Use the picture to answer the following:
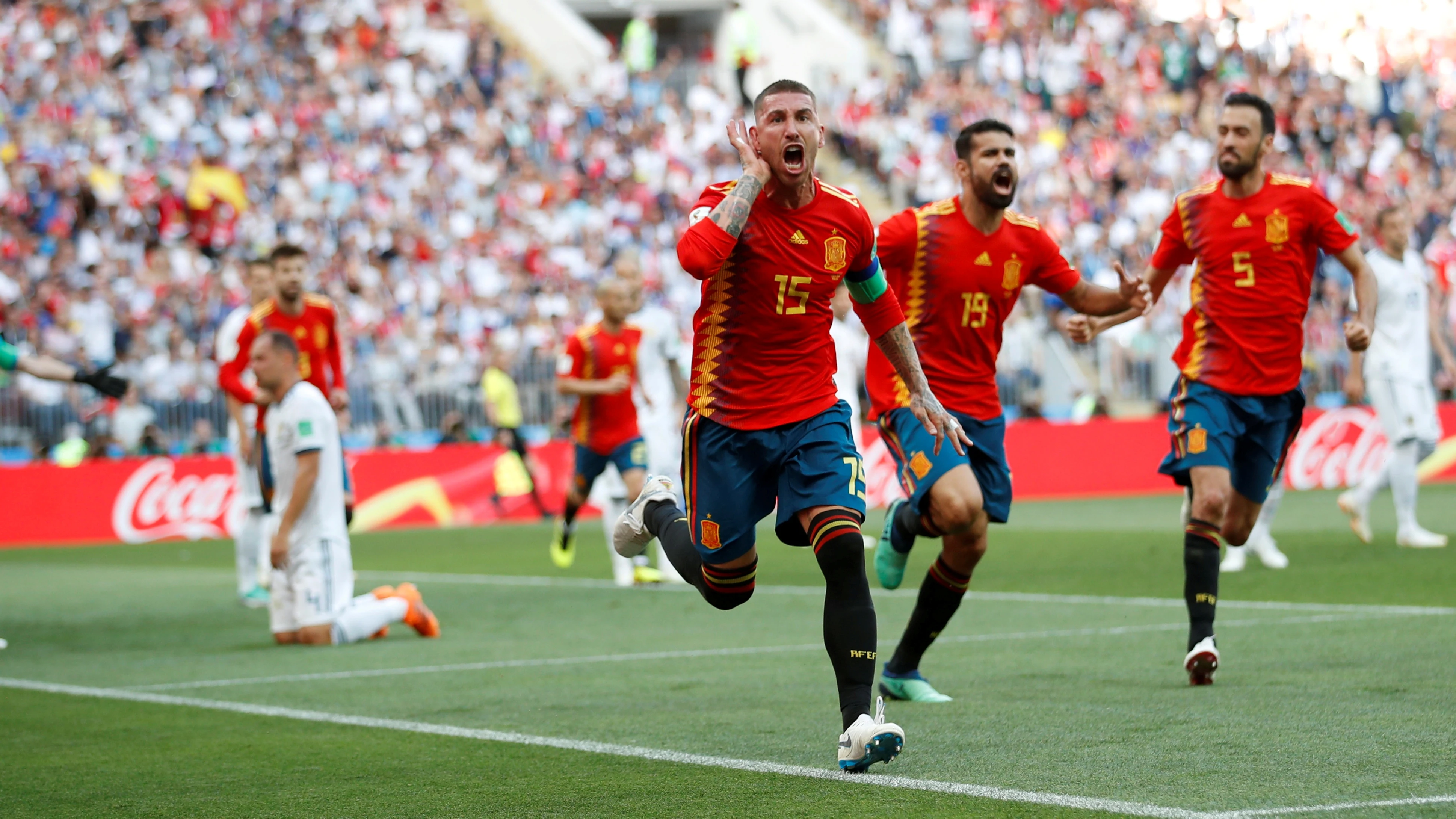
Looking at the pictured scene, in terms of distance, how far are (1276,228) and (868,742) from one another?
4.10 m

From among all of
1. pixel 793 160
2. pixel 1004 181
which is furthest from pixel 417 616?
pixel 793 160

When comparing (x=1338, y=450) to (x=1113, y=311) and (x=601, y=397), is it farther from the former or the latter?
(x=1113, y=311)

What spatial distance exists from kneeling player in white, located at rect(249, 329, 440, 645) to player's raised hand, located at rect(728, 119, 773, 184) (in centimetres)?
524

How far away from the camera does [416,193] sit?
28.3 m

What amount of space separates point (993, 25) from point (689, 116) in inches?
293

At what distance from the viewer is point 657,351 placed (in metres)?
14.8

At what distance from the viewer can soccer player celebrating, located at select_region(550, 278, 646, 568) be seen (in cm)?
1405

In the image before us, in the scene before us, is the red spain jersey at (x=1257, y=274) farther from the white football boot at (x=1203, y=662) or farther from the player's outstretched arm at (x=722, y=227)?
the player's outstretched arm at (x=722, y=227)

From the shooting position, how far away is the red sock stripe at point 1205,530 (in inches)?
317

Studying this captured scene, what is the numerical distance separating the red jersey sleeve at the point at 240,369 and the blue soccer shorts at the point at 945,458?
21.5 feet

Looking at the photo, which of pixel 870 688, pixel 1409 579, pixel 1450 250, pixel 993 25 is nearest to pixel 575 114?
pixel 993 25

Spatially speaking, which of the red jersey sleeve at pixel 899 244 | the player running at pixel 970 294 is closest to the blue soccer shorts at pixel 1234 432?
the player running at pixel 970 294

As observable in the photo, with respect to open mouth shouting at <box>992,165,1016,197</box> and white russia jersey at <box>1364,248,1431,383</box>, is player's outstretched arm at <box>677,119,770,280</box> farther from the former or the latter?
white russia jersey at <box>1364,248,1431,383</box>

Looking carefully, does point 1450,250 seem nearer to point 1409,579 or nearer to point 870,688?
point 1409,579
